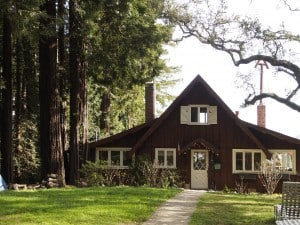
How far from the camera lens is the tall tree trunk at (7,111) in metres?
26.1

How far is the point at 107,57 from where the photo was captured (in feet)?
80.7

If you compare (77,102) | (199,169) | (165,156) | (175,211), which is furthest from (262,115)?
(175,211)

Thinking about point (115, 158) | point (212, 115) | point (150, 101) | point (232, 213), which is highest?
point (150, 101)

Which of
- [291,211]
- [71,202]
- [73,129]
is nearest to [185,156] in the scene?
[73,129]

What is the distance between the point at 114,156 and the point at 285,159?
10080mm

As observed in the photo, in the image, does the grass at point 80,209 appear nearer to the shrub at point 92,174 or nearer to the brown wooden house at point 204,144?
the shrub at point 92,174

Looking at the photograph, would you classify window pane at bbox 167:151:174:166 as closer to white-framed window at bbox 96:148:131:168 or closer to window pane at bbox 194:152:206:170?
window pane at bbox 194:152:206:170

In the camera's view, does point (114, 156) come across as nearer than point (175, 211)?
No

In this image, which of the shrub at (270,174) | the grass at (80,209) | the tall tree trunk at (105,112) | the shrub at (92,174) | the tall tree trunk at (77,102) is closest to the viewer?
the grass at (80,209)

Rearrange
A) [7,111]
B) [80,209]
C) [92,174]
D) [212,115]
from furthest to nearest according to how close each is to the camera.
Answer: [212,115]
[7,111]
[92,174]
[80,209]

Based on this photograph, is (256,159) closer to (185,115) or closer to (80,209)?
(185,115)

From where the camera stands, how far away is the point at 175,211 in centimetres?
1275

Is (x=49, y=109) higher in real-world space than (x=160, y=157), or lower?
higher

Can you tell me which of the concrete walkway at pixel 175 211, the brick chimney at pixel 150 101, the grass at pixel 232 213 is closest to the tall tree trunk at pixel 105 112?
the brick chimney at pixel 150 101
